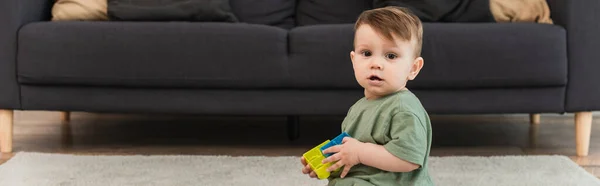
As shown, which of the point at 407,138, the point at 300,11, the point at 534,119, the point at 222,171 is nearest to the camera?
the point at 407,138

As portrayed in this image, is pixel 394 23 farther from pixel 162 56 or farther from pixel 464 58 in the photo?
pixel 162 56

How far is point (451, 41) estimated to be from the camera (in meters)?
2.33

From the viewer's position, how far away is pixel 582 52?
239cm

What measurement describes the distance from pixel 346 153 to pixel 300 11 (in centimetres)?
169

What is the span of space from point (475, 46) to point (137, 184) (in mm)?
1050

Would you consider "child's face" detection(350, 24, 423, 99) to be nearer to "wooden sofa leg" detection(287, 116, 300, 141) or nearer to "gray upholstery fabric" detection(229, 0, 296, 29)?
"wooden sofa leg" detection(287, 116, 300, 141)

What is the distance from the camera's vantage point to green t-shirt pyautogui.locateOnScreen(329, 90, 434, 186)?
1.26 metres

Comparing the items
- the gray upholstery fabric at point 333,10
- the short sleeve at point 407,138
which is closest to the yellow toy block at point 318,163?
the short sleeve at point 407,138

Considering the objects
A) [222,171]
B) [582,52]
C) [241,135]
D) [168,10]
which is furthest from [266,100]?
[582,52]

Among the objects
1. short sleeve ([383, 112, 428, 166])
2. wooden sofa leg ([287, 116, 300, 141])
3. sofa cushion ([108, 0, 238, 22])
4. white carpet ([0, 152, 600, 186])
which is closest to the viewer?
short sleeve ([383, 112, 428, 166])

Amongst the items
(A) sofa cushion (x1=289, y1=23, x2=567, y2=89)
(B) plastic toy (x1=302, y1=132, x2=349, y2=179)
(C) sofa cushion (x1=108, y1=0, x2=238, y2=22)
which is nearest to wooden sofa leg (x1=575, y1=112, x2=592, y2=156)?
(A) sofa cushion (x1=289, y1=23, x2=567, y2=89)

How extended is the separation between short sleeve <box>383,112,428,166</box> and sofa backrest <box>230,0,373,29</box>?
1.58 m

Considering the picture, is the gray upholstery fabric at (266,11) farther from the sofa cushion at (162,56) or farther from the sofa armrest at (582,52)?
the sofa armrest at (582,52)

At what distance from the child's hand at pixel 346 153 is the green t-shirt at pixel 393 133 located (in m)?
0.03
